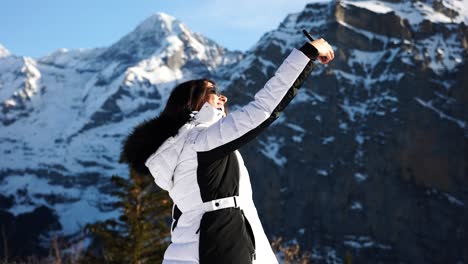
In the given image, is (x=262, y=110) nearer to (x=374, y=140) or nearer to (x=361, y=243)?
(x=361, y=243)

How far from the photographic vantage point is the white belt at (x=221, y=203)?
284cm

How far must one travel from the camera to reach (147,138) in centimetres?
313

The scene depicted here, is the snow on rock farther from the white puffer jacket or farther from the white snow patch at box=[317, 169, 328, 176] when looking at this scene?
the white puffer jacket

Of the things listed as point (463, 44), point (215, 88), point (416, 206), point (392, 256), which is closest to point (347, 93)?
point (463, 44)

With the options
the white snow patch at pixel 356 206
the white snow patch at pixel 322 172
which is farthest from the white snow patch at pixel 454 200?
the white snow patch at pixel 322 172

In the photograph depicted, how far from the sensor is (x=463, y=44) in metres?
140

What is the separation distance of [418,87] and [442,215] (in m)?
33.5

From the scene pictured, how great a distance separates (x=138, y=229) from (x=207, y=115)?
8.17 m

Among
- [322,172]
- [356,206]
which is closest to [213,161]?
[356,206]

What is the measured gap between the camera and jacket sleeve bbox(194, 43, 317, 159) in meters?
2.75

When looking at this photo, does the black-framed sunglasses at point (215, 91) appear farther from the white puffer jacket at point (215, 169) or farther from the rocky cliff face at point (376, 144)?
the rocky cliff face at point (376, 144)

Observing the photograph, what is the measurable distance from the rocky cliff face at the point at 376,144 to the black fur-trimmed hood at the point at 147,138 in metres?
118

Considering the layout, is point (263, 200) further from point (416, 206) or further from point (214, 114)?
point (214, 114)

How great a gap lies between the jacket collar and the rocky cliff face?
11781 centimetres
